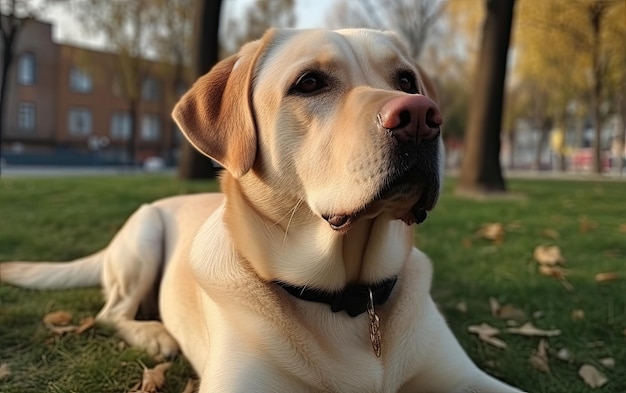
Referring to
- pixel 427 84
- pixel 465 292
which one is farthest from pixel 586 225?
pixel 427 84

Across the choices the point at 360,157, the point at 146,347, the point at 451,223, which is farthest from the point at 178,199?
the point at 451,223

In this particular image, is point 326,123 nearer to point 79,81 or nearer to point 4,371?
point 4,371

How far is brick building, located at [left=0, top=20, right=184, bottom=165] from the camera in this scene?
32.9m

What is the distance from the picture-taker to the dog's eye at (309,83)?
2096 millimetres

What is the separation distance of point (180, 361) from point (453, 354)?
4.33 ft

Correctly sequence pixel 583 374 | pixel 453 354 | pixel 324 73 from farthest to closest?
1. pixel 583 374
2. pixel 453 354
3. pixel 324 73

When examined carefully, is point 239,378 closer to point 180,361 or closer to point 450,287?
point 180,361

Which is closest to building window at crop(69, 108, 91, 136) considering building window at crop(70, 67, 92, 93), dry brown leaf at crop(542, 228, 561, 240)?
building window at crop(70, 67, 92, 93)

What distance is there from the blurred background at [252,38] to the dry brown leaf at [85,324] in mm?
6814

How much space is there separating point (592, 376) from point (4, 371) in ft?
8.62

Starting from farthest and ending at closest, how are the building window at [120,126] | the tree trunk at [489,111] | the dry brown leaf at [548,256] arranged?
the building window at [120,126]
the tree trunk at [489,111]
the dry brown leaf at [548,256]

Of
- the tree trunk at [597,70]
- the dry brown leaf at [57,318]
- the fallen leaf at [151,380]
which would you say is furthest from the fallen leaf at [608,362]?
the tree trunk at [597,70]

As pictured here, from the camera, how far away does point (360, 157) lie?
1748 millimetres

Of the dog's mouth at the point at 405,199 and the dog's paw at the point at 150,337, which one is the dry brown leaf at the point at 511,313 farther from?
the dog's paw at the point at 150,337
